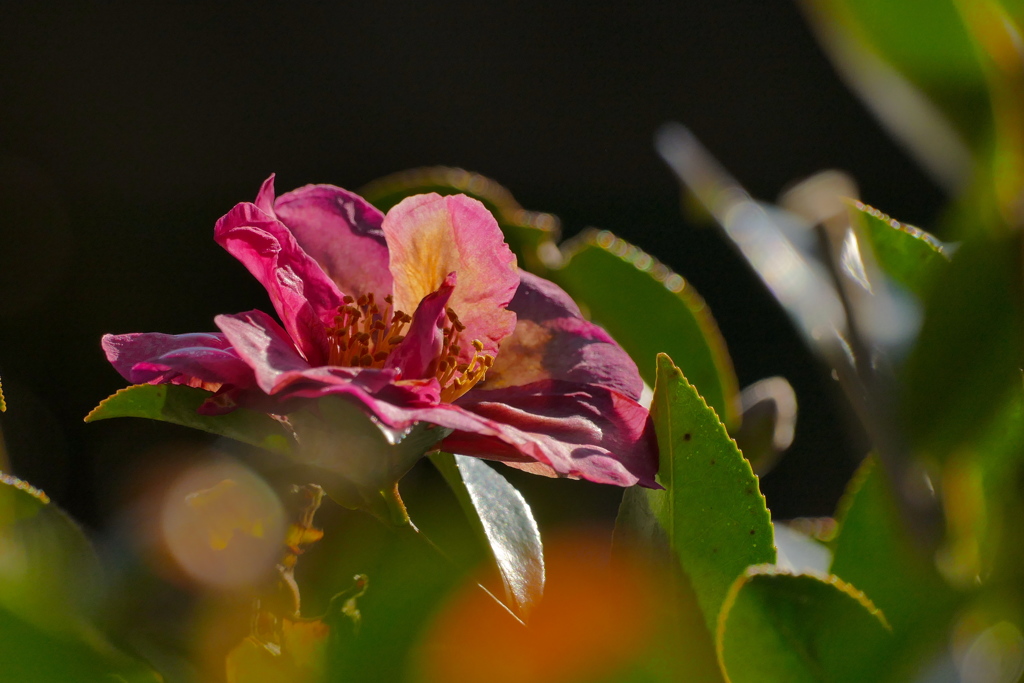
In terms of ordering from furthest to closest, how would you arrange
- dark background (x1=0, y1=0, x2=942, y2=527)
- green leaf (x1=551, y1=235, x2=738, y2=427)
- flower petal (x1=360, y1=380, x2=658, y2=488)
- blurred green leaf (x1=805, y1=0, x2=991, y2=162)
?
dark background (x1=0, y1=0, x2=942, y2=527), green leaf (x1=551, y1=235, x2=738, y2=427), flower petal (x1=360, y1=380, x2=658, y2=488), blurred green leaf (x1=805, y1=0, x2=991, y2=162)

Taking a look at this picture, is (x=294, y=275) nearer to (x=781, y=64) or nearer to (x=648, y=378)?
(x=648, y=378)

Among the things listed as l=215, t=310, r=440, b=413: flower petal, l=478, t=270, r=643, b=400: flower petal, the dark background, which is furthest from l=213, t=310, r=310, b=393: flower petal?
the dark background

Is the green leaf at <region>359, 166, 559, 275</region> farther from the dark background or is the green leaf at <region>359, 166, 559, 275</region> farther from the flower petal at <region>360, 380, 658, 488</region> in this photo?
the dark background

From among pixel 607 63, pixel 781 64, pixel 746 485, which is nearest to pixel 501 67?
pixel 607 63

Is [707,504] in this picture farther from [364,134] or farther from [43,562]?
[364,134]

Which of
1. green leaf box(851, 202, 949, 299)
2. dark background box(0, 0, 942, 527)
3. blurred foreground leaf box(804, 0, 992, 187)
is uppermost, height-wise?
blurred foreground leaf box(804, 0, 992, 187)

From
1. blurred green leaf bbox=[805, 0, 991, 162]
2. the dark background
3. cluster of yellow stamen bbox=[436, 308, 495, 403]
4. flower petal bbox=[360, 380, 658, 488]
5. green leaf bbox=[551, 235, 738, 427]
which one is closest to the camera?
blurred green leaf bbox=[805, 0, 991, 162]

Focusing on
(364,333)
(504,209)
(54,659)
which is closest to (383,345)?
(364,333)
